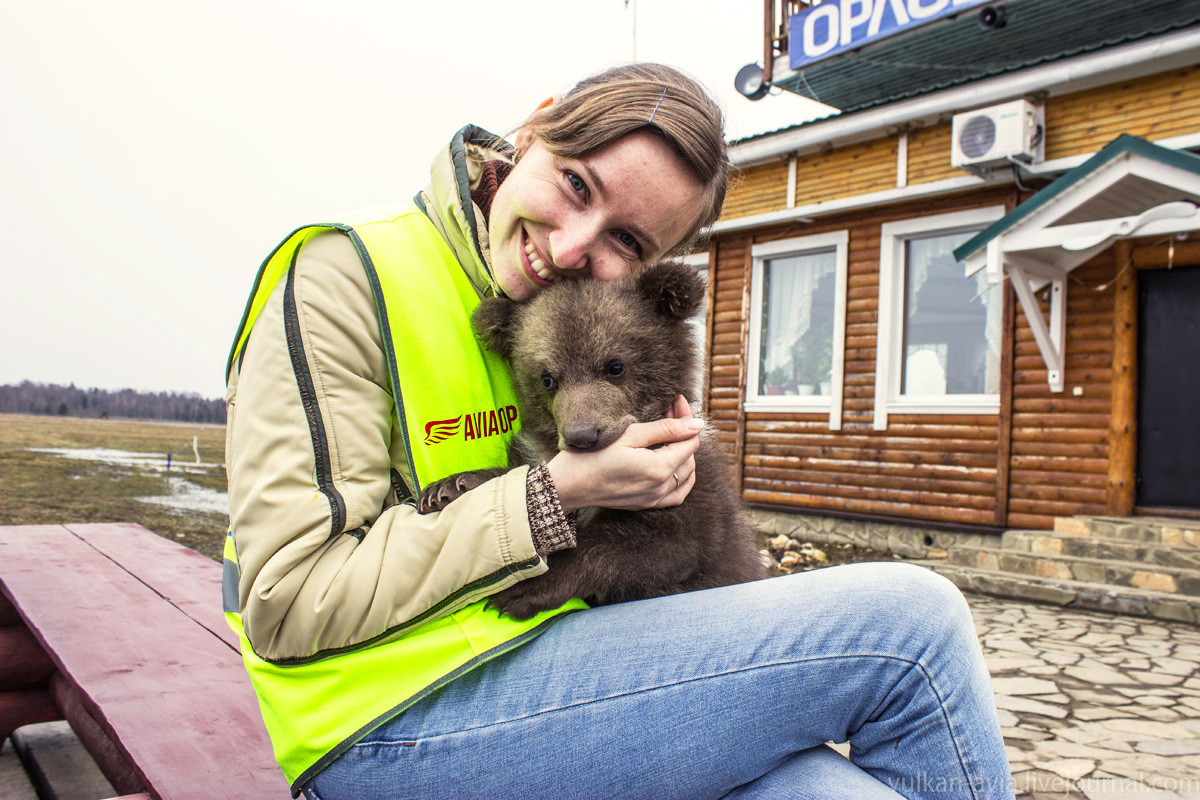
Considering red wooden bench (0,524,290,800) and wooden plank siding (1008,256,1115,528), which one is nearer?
red wooden bench (0,524,290,800)

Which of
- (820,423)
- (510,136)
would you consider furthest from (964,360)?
(510,136)

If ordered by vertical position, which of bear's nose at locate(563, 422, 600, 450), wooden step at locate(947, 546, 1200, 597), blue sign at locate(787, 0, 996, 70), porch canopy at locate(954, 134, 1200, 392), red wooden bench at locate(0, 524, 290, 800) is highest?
blue sign at locate(787, 0, 996, 70)

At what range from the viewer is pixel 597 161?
181 cm

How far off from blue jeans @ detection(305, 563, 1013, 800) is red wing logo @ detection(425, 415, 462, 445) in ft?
1.61

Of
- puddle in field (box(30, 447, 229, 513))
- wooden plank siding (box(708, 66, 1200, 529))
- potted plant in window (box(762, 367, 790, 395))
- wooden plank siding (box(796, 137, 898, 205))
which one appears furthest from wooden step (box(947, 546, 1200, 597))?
puddle in field (box(30, 447, 229, 513))

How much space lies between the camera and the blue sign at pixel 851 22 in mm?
10172

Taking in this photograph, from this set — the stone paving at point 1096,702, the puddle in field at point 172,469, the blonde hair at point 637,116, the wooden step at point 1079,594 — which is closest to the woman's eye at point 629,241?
the blonde hair at point 637,116

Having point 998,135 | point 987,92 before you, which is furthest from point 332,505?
point 987,92

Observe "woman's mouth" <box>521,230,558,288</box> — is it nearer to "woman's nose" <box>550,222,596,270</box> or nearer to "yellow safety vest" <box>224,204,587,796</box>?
"woman's nose" <box>550,222,596,270</box>

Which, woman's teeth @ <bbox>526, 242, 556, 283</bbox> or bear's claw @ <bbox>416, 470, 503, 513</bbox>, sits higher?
woman's teeth @ <bbox>526, 242, 556, 283</bbox>

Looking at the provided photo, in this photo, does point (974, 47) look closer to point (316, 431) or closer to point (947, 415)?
point (947, 415)

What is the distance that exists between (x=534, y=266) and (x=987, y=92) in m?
8.73

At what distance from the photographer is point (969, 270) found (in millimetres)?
8492

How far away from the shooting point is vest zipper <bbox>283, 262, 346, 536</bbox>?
4.64ft
